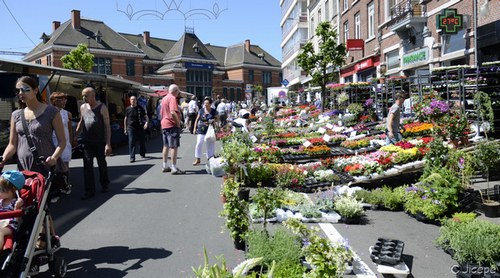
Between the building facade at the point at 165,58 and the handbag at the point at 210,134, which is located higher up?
the building facade at the point at 165,58

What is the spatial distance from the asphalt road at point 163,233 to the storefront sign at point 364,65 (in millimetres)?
22973

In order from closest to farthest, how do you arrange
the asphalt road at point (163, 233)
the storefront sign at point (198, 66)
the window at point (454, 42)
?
the asphalt road at point (163, 233), the window at point (454, 42), the storefront sign at point (198, 66)

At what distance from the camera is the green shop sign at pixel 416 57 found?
70.6 feet

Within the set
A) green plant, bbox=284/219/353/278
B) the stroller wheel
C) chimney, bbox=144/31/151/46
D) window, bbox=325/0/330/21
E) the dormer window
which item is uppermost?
chimney, bbox=144/31/151/46

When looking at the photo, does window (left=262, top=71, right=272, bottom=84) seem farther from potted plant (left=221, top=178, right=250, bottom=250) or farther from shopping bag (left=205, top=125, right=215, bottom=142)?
potted plant (left=221, top=178, right=250, bottom=250)

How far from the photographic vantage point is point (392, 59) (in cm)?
2667

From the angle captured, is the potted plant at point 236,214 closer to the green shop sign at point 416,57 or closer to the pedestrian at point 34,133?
the pedestrian at point 34,133

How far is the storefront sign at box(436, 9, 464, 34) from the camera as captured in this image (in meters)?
18.0

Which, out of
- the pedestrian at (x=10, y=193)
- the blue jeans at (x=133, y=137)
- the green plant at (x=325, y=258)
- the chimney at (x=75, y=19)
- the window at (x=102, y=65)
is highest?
the chimney at (x=75, y=19)

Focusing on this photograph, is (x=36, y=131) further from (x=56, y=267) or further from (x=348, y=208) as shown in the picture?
(x=348, y=208)

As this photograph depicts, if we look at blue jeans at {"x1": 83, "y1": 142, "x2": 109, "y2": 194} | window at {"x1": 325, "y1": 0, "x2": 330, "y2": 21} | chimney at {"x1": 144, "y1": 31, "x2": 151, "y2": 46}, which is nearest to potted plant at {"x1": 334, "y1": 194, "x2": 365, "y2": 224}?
blue jeans at {"x1": 83, "y1": 142, "x2": 109, "y2": 194}

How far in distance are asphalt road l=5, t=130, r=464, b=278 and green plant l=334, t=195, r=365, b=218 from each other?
18 centimetres

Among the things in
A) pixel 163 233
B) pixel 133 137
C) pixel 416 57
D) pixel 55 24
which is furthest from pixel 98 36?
pixel 163 233

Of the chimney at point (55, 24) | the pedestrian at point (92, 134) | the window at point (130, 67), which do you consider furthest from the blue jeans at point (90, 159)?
the chimney at point (55, 24)
